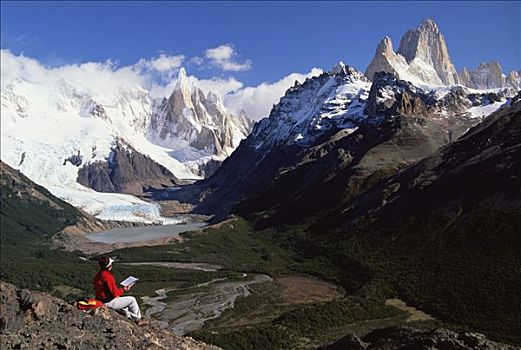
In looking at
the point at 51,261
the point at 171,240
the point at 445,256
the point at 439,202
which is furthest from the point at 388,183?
the point at 51,261

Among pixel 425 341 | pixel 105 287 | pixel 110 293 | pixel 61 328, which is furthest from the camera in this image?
pixel 425 341

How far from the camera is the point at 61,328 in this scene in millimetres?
19547

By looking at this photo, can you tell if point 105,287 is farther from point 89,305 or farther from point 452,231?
point 452,231

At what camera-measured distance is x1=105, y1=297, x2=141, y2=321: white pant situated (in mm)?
21402

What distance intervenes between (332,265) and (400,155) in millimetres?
76003

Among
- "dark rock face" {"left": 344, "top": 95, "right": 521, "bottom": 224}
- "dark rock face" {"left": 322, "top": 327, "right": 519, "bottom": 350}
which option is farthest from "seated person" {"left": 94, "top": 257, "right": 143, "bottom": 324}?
"dark rock face" {"left": 344, "top": 95, "right": 521, "bottom": 224}

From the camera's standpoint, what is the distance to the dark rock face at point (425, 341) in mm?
22641

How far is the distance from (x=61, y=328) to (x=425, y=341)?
1308 centimetres

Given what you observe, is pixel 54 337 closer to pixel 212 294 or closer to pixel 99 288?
pixel 99 288

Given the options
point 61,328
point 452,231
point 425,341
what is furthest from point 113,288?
point 452,231

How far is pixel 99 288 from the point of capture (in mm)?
20969

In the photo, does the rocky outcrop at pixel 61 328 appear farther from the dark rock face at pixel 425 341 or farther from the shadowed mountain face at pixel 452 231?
the shadowed mountain face at pixel 452 231

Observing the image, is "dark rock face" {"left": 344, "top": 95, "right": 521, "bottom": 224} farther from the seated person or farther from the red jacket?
the red jacket

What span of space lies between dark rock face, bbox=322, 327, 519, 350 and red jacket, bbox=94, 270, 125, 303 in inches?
410
